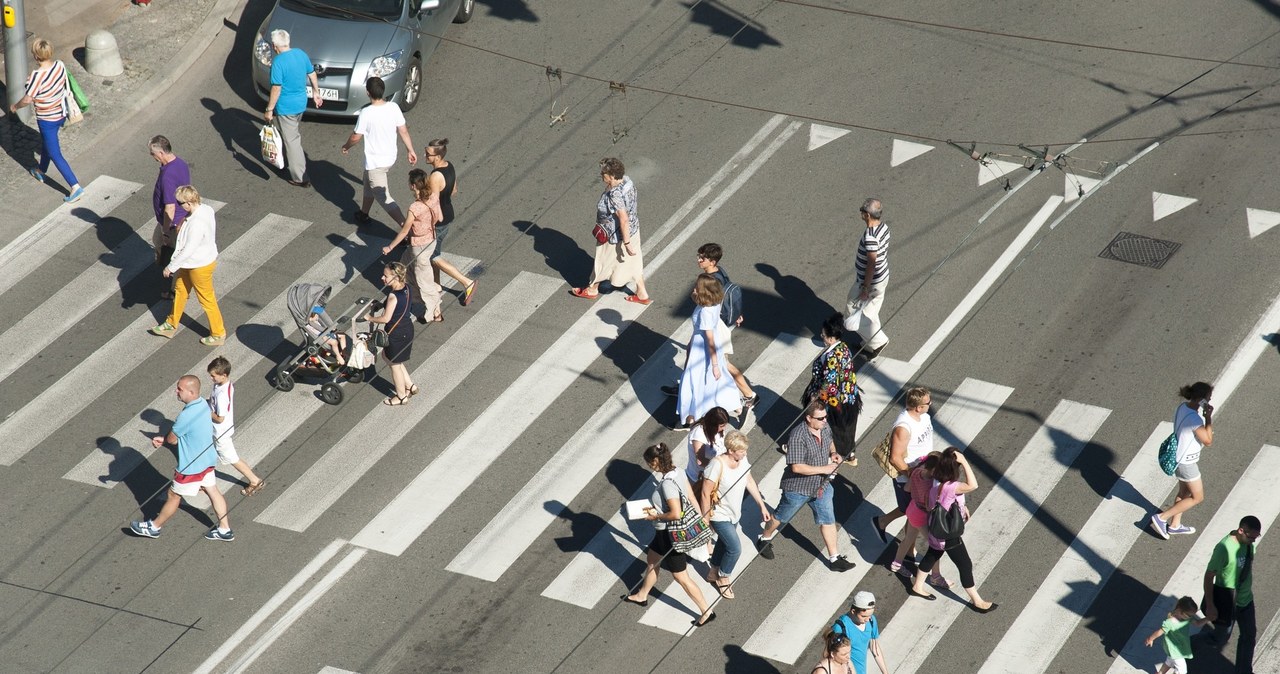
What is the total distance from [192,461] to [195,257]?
2.73 meters

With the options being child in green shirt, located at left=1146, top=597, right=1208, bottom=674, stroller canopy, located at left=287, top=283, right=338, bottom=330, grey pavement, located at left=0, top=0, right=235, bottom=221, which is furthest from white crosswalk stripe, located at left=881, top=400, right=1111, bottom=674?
grey pavement, located at left=0, top=0, right=235, bottom=221

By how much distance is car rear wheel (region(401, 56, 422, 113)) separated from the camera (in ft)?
59.0

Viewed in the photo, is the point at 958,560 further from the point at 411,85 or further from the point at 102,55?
the point at 102,55

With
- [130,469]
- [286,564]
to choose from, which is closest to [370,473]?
[286,564]

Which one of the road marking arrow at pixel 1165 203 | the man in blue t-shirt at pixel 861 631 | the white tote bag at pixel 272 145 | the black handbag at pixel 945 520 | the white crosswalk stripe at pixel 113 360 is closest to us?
the man in blue t-shirt at pixel 861 631

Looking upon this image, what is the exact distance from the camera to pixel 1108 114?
17609 mm

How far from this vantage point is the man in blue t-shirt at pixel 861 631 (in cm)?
1051

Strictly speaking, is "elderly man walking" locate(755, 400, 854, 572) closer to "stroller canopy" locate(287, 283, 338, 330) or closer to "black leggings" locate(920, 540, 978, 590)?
"black leggings" locate(920, 540, 978, 590)

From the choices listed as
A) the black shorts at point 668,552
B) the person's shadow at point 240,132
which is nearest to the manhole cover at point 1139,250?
the black shorts at point 668,552

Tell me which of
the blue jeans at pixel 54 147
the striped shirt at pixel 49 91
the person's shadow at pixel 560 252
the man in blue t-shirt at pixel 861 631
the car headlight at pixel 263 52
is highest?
the person's shadow at pixel 560 252

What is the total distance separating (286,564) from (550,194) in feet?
19.4

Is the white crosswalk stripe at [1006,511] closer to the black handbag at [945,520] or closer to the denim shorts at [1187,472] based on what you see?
the black handbag at [945,520]

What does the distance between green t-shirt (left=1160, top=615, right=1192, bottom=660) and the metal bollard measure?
46.9 feet

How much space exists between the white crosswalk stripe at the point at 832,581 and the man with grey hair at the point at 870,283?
1023 mm
